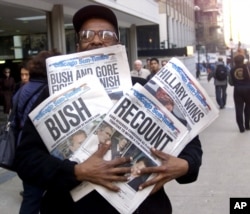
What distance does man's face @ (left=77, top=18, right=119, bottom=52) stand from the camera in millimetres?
2029

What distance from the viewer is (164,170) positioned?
1816mm

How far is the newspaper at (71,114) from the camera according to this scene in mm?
1822

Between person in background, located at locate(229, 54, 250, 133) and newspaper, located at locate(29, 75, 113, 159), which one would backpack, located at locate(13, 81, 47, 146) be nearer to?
newspaper, located at locate(29, 75, 113, 159)

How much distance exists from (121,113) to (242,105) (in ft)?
31.8

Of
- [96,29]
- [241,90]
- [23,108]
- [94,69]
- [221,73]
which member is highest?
[96,29]

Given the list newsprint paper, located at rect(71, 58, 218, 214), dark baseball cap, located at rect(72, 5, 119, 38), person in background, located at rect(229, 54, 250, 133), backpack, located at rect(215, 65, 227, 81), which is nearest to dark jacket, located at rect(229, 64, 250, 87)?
person in background, located at rect(229, 54, 250, 133)

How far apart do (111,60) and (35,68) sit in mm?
2555

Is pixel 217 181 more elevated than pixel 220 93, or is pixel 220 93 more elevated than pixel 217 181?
pixel 220 93

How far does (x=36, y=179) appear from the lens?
6.08ft

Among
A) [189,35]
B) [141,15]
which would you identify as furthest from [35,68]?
[189,35]

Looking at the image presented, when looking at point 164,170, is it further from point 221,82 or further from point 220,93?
point 221,82

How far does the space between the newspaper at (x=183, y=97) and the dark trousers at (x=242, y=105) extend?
917 cm

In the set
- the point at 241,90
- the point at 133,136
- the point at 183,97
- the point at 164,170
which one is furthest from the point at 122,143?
the point at 241,90

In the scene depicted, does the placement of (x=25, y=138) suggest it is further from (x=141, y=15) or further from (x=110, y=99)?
(x=141, y=15)
